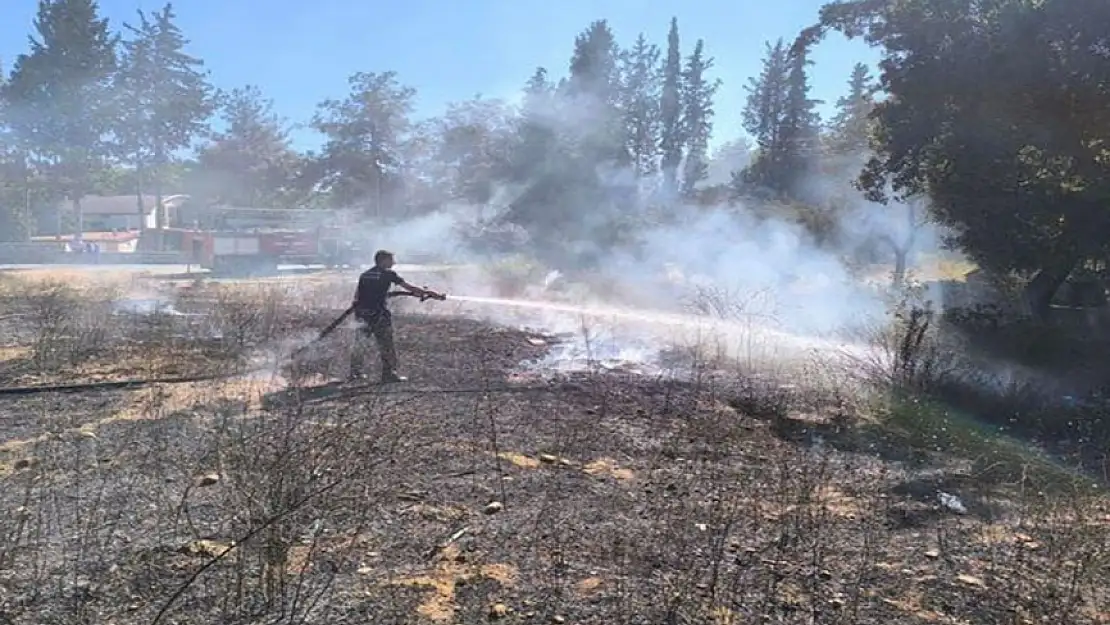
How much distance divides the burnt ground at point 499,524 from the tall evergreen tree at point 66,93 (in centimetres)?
3722

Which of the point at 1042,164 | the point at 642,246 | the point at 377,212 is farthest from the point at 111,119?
the point at 1042,164

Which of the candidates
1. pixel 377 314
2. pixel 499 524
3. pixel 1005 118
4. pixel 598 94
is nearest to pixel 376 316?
pixel 377 314

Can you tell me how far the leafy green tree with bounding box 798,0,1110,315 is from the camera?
8.09 metres

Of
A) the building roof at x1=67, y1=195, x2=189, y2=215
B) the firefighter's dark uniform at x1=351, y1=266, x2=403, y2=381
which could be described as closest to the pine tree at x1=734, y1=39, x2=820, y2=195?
the firefighter's dark uniform at x1=351, y1=266, x2=403, y2=381

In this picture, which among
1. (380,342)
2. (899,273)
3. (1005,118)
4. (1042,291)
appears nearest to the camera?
(380,342)

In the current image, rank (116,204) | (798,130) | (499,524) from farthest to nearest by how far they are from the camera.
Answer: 1. (116,204)
2. (798,130)
3. (499,524)

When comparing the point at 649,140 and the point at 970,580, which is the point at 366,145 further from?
the point at 970,580

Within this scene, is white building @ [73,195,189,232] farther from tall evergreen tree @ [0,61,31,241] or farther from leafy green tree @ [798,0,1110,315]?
leafy green tree @ [798,0,1110,315]

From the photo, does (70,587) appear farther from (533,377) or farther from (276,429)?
(533,377)

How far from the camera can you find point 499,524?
432cm

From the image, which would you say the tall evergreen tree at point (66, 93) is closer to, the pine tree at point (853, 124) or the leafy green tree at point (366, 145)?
the leafy green tree at point (366, 145)

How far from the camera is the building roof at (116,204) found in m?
59.2

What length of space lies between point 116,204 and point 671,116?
42.7 m

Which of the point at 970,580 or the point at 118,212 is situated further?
the point at 118,212
